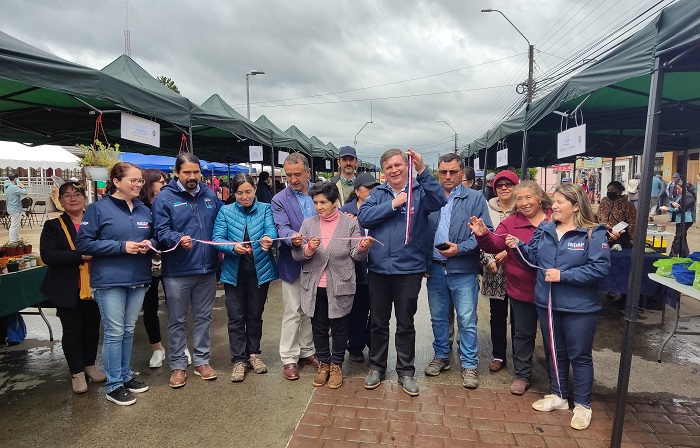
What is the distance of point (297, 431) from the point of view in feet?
9.70

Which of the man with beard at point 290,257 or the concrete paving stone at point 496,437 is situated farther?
the man with beard at point 290,257

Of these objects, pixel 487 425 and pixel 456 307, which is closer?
pixel 487 425

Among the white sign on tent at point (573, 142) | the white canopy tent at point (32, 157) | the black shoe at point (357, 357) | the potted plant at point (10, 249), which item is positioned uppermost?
the white canopy tent at point (32, 157)

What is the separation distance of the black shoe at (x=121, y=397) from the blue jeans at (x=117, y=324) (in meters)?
0.03

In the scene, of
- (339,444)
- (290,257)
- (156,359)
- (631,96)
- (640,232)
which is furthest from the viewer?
(631,96)

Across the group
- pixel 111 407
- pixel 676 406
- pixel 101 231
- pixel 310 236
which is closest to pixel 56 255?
pixel 101 231

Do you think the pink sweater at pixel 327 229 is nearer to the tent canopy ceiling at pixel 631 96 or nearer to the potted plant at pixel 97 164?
the potted plant at pixel 97 164

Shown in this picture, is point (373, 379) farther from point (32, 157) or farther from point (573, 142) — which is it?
point (32, 157)

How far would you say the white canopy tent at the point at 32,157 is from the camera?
1405 cm

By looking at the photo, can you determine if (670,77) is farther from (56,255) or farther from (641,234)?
(56,255)

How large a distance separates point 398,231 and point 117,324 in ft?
7.82

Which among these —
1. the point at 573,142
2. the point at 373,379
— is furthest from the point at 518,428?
the point at 573,142

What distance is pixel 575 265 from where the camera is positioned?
120 inches

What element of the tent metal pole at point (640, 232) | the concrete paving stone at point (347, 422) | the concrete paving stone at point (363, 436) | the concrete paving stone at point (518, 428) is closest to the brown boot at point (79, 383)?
the concrete paving stone at point (347, 422)
